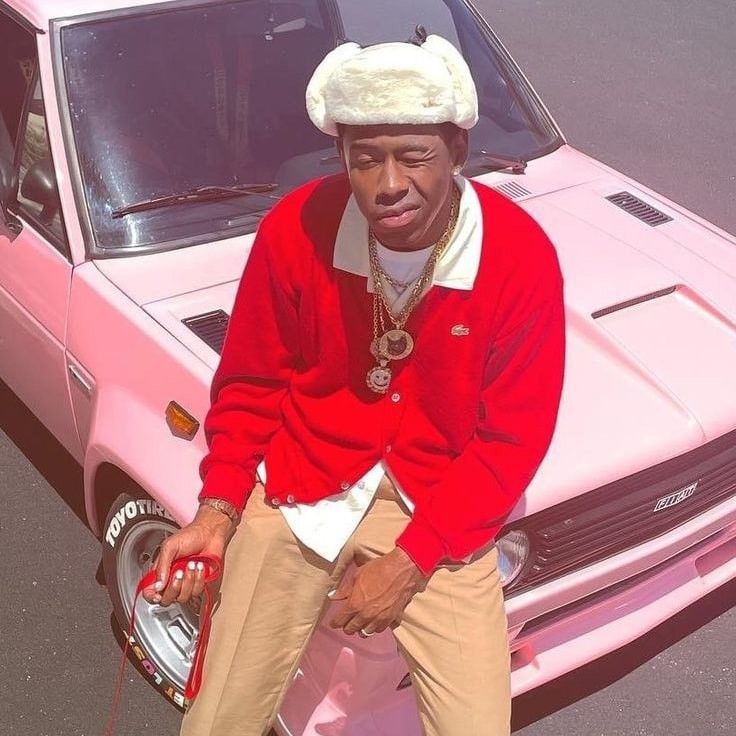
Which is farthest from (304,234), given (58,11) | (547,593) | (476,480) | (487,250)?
(58,11)

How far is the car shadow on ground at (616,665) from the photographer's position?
3432 millimetres

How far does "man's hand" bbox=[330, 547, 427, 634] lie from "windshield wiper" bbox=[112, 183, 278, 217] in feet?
4.86

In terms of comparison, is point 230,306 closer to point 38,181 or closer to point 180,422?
point 180,422

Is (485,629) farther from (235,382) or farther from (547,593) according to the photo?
(235,382)

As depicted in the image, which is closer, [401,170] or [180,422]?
[401,170]

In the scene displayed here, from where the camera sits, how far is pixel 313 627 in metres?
2.51

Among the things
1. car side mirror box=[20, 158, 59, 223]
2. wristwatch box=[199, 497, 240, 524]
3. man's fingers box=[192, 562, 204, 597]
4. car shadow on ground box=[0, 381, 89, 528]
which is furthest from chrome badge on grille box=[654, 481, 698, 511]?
car shadow on ground box=[0, 381, 89, 528]

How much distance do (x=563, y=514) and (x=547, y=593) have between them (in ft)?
0.72

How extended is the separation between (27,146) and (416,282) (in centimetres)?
198

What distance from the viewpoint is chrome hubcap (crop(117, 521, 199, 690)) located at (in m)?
3.30

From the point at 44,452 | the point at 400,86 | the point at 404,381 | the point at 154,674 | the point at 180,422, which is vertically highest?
the point at 400,86

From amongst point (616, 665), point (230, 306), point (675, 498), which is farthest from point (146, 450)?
point (616, 665)

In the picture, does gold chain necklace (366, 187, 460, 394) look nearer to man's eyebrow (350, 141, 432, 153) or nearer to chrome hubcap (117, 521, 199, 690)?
man's eyebrow (350, 141, 432, 153)

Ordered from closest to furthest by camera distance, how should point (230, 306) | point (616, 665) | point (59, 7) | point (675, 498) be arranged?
point (675, 498) < point (230, 306) < point (59, 7) < point (616, 665)
